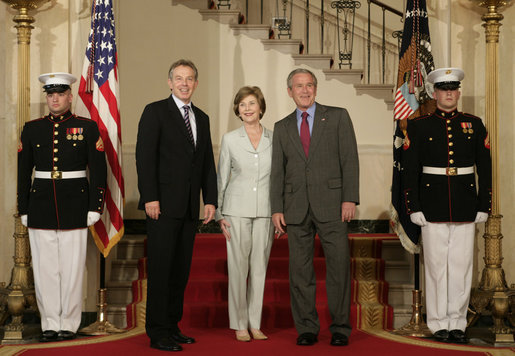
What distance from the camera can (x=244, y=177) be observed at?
4828 millimetres

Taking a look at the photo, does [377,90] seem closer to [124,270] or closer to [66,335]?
[124,270]

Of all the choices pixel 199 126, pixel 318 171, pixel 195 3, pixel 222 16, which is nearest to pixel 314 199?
pixel 318 171

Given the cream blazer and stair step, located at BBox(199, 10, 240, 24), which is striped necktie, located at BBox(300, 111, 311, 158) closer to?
the cream blazer

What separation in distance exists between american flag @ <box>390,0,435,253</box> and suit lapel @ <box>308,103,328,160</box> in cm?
76

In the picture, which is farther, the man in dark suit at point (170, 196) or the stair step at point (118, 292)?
the stair step at point (118, 292)

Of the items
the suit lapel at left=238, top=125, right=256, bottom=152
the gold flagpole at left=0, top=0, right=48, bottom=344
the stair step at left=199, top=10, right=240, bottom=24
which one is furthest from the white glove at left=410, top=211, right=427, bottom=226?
the stair step at left=199, top=10, right=240, bottom=24

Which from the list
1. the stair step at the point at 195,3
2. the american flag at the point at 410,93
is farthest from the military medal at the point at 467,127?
the stair step at the point at 195,3

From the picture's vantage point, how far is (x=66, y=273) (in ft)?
16.6

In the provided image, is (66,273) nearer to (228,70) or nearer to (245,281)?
(245,281)

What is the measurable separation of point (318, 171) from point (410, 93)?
1087 millimetres

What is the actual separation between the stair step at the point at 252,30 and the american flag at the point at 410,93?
7.31 feet

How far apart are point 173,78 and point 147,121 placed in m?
0.31

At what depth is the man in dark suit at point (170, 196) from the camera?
15.3ft

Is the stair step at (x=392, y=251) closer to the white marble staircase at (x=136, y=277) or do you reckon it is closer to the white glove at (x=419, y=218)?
the white marble staircase at (x=136, y=277)
